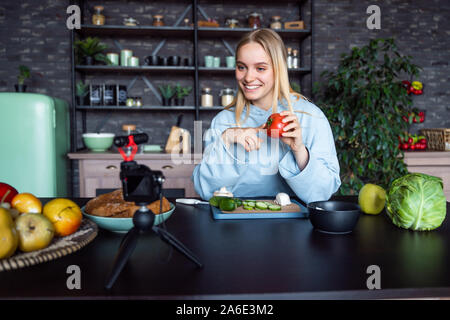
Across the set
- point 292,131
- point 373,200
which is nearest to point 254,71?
point 292,131

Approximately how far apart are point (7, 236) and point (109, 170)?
9.09ft

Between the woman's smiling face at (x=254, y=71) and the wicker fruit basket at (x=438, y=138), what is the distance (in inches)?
116

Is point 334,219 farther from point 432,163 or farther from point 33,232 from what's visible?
point 432,163

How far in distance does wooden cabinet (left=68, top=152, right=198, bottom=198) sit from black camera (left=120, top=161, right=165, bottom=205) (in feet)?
8.68

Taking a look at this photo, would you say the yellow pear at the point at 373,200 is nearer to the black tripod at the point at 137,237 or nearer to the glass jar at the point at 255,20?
the black tripod at the point at 137,237

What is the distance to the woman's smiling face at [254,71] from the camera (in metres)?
1.60

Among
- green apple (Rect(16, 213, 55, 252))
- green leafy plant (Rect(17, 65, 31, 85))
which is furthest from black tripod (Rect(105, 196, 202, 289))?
green leafy plant (Rect(17, 65, 31, 85))

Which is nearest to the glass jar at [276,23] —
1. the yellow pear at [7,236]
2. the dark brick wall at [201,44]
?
the dark brick wall at [201,44]

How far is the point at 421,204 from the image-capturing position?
1.02 metres

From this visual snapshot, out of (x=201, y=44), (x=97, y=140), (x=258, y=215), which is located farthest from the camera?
(x=201, y=44)
